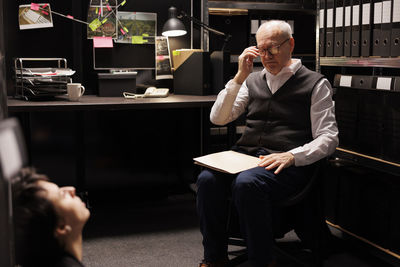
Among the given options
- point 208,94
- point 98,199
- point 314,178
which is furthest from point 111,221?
point 314,178

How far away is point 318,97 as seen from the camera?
90.7 inches

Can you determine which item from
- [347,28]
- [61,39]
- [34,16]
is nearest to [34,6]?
[34,16]

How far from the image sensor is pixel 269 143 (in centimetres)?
236

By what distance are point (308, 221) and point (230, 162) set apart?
0.45m

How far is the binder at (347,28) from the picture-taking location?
8.74 feet

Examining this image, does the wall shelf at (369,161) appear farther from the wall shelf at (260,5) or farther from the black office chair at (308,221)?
the wall shelf at (260,5)

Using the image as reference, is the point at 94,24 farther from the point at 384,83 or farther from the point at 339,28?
the point at 384,83

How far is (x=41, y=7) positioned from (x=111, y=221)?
138 centimetres

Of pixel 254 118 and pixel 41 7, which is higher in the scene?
pixel 41 7

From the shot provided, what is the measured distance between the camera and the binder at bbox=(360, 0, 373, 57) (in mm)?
2545

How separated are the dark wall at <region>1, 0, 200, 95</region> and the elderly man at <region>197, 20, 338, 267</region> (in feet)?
4.13

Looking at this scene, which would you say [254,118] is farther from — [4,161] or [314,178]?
[4,161]

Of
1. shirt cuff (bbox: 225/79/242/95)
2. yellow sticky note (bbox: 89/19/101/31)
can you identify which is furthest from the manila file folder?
yellow sticky note (bbox: 89/19/101/31)

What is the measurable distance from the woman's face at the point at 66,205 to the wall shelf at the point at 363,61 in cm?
184
